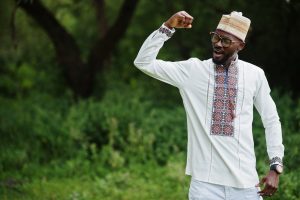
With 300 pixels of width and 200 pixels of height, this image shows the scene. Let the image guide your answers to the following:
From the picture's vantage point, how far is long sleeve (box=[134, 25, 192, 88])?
389 centimetres

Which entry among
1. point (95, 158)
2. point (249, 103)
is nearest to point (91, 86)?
point (95, 158)

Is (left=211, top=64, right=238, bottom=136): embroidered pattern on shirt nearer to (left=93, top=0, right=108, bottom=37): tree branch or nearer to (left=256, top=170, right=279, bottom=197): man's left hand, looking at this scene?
(left=256, top=170, right=279, bottom=197): man's left hand

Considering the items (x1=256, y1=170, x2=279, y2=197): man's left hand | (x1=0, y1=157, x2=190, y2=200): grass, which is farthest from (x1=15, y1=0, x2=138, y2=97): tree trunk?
(x1=256, y1=170, x2=279, y2=197): man's left hand

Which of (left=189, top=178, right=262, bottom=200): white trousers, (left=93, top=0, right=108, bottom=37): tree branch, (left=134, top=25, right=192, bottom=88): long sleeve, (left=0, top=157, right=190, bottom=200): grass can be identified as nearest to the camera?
(left=189, top=178, right=262, bottom=200): white trousers

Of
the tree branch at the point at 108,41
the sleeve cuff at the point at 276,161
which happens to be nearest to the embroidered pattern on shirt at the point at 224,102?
the sleeve cuff at the point at 276,161

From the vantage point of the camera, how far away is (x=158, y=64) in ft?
12.9

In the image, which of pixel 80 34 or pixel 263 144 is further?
pixel 80 34

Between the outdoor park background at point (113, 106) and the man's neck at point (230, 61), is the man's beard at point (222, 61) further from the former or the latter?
the outdoor park background at point (113, 106)

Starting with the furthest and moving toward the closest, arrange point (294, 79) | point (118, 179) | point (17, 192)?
point (294, 79)
point (118, 179)
point (17, 192)

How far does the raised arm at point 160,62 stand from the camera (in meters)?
3.85

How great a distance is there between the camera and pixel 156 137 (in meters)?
9.38

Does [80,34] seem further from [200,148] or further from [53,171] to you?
[200,148]

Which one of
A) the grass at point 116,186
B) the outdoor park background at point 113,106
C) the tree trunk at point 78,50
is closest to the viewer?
the grass at point 116,186

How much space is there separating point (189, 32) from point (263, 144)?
6.56 metres
